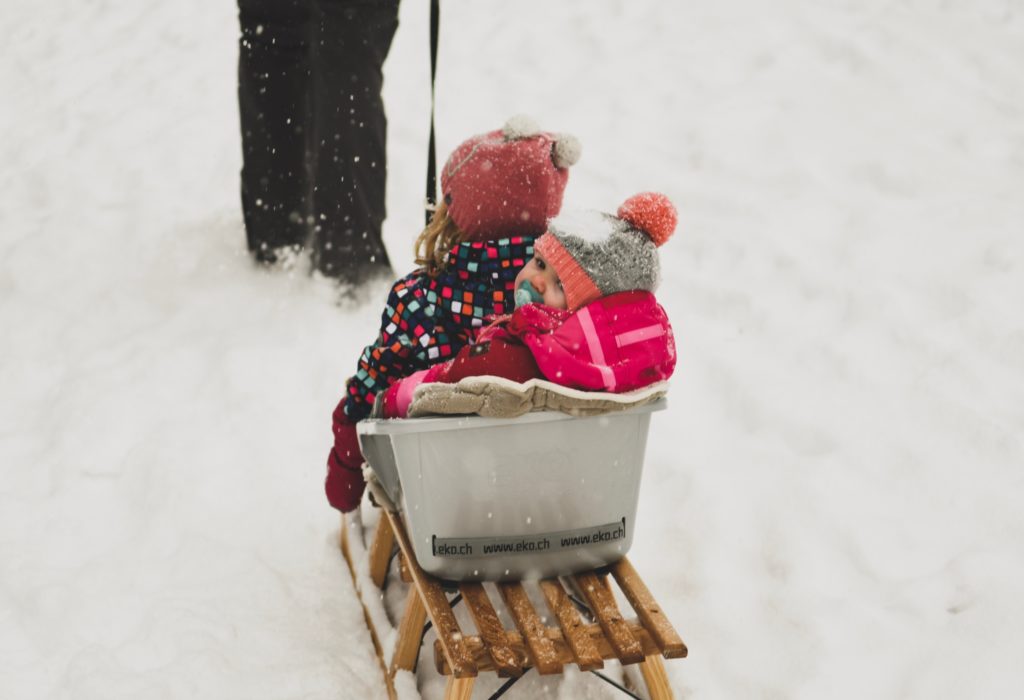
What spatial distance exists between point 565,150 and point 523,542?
876mm

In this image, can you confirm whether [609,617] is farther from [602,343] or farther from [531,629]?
[602,343]

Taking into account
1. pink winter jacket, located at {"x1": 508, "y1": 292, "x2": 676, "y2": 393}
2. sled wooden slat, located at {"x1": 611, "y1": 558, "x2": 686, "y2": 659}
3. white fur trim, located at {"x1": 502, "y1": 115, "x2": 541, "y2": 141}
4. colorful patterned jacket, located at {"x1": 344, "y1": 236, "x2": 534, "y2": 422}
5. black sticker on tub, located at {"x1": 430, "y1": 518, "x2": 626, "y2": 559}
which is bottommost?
sled wooden slat, located at {"x1": 611, "y1": 558, "x2": 686, "y2": 659}

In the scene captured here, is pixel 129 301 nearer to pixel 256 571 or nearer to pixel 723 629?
pixel 256 571

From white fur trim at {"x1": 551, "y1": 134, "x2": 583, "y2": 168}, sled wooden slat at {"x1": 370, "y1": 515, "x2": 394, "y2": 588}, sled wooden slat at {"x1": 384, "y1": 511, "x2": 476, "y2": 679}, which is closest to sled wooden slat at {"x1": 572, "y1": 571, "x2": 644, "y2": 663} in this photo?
sled wooden slat at {"x1": 384, "y1": 511, "x2": 476, "y2": 679}

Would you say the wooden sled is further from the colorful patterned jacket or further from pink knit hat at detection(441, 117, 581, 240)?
pink knit hat at detection(441, 117, 581, 240)

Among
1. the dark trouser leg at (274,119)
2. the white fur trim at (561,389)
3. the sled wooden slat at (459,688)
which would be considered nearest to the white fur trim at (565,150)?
the white fur trim at (561,389)

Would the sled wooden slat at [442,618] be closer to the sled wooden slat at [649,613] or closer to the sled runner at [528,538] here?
the sled runner at [528,538]

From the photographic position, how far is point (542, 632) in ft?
5.94

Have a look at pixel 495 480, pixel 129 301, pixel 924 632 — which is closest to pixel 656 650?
pixel 495 480

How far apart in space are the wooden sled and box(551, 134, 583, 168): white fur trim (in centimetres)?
93

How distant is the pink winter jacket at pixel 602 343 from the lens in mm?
1655

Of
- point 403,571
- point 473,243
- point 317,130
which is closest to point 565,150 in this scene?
point 473,243

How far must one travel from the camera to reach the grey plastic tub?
171cm

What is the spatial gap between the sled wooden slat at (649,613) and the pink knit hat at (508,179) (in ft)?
2.65
